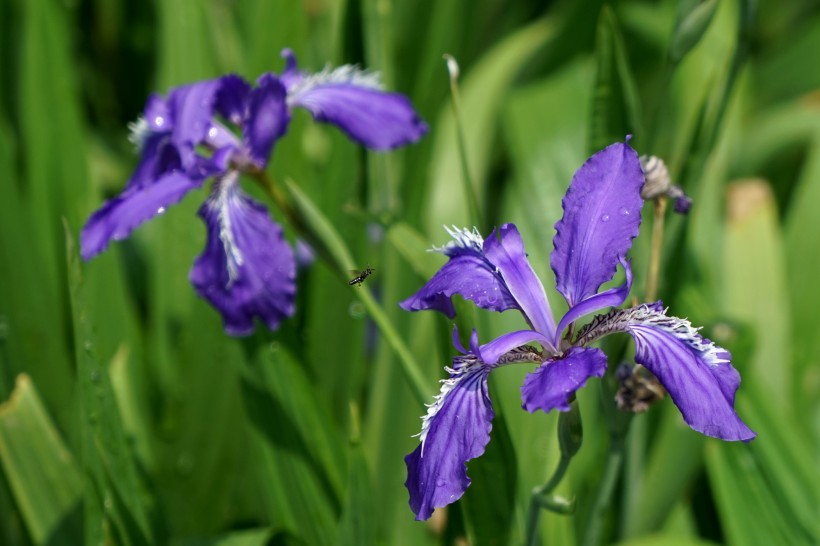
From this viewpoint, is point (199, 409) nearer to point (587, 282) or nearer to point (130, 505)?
point (130, 505)

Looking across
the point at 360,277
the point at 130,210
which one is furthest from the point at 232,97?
the point at 360,277

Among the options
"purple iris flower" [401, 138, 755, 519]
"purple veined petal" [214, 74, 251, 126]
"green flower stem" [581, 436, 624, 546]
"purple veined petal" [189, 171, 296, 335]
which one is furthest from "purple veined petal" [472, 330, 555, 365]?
"purple veined petal" [214, 74, 251, 126]

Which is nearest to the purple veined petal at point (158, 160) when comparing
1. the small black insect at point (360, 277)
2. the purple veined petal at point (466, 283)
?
the small black insect at point (360, 277)

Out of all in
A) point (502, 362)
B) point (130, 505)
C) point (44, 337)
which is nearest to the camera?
point (502, 362)

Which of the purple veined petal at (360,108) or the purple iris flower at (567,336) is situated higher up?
the purple veined petal at (360,108)

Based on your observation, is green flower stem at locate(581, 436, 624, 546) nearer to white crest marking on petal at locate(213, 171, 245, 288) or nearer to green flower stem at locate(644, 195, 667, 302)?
green flower stem at locate(644, 195, 667, 302)

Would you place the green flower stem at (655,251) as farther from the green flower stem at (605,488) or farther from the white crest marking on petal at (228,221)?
the white crest marking on petal at (228,221)

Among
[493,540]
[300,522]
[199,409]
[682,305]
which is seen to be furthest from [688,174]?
[199,409]
